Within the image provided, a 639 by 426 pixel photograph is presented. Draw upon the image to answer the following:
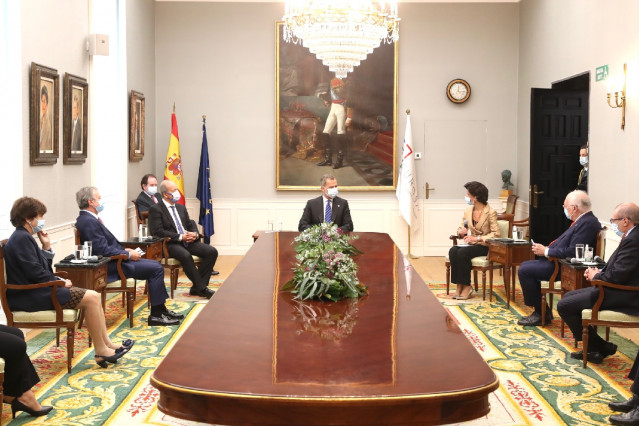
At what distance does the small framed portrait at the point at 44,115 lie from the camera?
7688 mm

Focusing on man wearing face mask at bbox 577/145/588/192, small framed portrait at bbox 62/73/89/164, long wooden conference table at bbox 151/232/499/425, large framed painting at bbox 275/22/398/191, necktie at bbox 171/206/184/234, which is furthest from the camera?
large framed painting at bbox 275/22/398/191

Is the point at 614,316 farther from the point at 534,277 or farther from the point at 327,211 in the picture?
the point at 327,211

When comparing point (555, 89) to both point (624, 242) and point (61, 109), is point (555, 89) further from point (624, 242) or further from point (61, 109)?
point (61, 109)

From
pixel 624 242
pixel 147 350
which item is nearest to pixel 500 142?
pixel 624 242

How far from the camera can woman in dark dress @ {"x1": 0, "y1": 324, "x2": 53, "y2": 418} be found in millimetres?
4977

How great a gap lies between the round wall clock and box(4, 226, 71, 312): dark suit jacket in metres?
8.66

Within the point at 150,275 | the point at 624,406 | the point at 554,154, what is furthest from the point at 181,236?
the point at 624,406

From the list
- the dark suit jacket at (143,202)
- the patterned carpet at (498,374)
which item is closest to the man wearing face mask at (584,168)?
the patterned carpet at (498,374)

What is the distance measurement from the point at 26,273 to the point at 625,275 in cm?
464

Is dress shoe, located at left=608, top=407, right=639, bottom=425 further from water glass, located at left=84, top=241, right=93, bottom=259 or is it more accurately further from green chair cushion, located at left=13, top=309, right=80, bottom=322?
water glass, located at left=84, top=241, right=93, bottom=259

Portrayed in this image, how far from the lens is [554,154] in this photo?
1159cm

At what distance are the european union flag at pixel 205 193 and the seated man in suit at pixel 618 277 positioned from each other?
7527 mm

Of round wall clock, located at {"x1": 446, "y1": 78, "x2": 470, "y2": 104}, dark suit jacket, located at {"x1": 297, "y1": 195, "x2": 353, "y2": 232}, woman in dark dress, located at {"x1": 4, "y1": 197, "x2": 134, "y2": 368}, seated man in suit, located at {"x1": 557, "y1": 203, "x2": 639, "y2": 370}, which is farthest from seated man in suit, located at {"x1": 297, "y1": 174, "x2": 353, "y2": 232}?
round wall clock, located at {"x1": 446, "y1": 78, "x2": 470, "y2": 104}

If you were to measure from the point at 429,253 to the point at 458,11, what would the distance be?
162 inches
